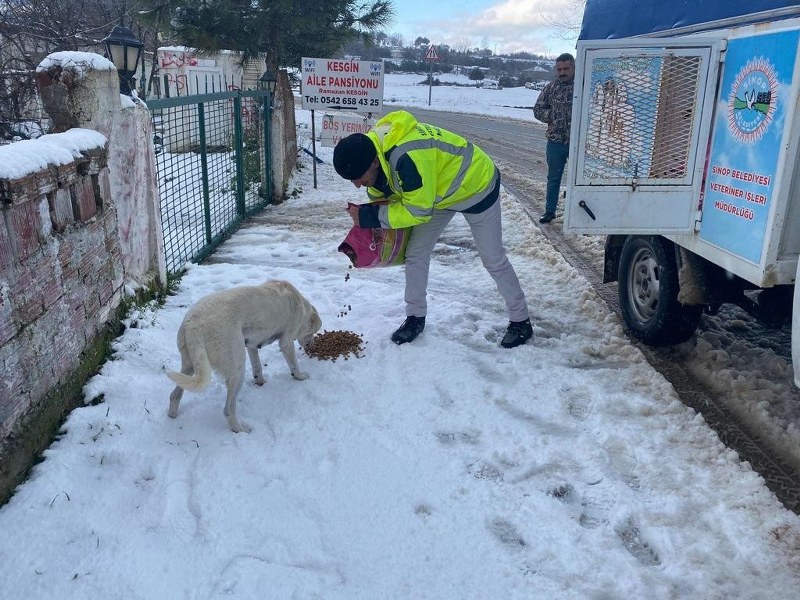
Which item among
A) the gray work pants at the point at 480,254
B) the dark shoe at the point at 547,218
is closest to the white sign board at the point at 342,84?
the dark shoe at the point at 547,218

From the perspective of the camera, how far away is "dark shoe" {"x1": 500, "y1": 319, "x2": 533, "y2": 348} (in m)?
4.66

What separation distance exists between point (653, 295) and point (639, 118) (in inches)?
50.1

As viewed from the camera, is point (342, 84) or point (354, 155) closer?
point (354, 155)

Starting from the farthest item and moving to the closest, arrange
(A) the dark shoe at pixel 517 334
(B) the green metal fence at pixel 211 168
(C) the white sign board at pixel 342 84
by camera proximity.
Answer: (C) the white sign board at pixel 342 84 → (B) the green metal fence at pixel 211 168 → (A) the dark shoe at pixel 517 334

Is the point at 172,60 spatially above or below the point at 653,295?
above

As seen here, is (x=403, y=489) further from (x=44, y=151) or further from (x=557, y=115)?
(x=557, y=115)

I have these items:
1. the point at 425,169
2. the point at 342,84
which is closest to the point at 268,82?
the point at 342,84

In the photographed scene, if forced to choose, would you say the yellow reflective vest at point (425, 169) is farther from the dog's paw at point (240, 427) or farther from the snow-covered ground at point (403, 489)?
the dog's paw at point (240, 427)

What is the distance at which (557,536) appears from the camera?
9.11 feet

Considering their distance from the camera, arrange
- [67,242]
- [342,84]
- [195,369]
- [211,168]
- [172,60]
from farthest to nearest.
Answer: [172,60] → [342,84] → [211,168] → [67,242] → [195,369]

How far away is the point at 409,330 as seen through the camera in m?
4.72

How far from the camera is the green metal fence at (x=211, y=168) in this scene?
6430mm

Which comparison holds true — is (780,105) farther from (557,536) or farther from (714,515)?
(557,536)

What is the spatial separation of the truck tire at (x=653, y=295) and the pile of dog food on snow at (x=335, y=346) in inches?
81.7
